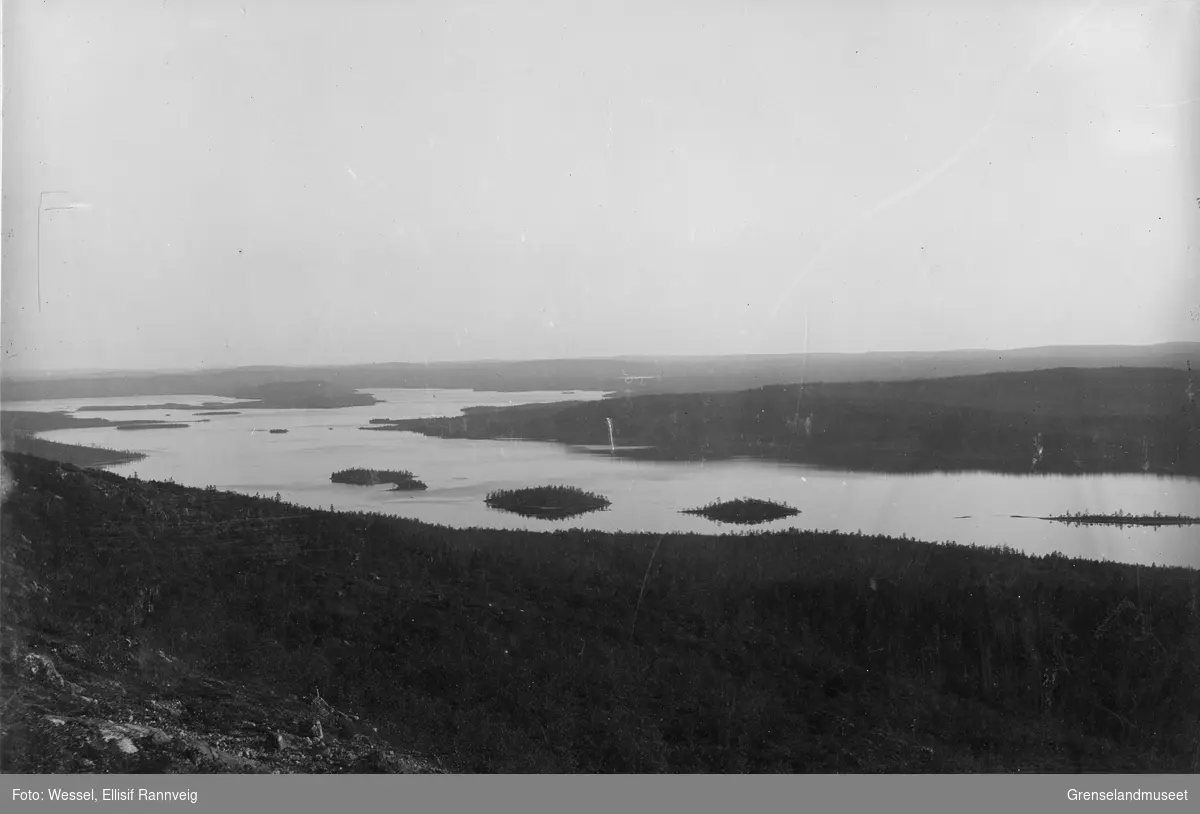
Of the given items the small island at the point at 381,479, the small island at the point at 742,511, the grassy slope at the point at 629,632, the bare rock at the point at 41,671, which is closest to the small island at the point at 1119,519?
the grassy slope at the point at 629,632

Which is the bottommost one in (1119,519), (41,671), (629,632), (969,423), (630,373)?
(41,671)

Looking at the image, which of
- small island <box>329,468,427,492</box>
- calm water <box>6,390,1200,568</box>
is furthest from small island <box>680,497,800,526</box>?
small island <box>329,468,427,492</box>

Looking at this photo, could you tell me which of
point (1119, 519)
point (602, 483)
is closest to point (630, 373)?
point (602, 483)

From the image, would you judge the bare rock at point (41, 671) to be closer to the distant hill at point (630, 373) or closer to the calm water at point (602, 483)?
the calm water at point (602, 483)

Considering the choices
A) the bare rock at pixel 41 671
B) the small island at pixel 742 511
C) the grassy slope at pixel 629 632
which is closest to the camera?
the grassy slope at pixel 629 632

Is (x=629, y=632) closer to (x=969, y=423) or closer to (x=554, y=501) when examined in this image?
(x=554, y=501)

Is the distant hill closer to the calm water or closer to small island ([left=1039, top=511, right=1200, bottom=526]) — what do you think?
the calm water

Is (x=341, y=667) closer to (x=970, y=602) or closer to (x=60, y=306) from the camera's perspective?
(x=60, y=306)
